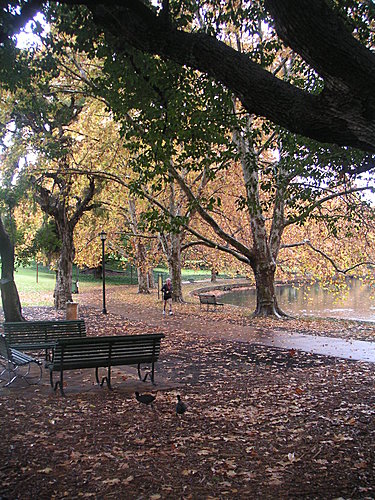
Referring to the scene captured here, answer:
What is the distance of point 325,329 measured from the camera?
55.3ft

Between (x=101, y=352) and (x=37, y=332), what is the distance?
258 centimetres

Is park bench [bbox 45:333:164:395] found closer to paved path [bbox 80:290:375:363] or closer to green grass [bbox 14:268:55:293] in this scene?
paved path [bbox 80:290:375:363]

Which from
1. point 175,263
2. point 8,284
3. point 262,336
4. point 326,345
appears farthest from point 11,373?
point 175,263

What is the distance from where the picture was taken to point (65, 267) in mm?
22062

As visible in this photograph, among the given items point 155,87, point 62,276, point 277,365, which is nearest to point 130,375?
point 277,365

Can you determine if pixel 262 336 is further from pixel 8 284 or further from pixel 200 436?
pixel 200 436

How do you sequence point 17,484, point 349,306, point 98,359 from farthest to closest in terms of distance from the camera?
1. point 349,306
2. point 98,359
3. point 17,484

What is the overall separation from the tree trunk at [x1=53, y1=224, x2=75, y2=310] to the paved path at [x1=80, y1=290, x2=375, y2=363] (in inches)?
131

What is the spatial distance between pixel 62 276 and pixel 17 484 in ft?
60.3

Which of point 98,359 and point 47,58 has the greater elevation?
point 47,58

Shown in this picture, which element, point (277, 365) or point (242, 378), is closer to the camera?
point (242, 378)

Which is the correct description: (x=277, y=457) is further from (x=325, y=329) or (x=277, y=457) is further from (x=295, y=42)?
(x=325, y=329)

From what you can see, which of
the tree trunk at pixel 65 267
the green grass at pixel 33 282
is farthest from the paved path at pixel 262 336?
the green grass at pixel 33 282

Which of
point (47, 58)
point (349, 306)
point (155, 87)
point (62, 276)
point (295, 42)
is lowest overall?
point (349, 306)
